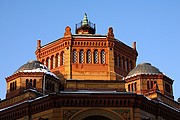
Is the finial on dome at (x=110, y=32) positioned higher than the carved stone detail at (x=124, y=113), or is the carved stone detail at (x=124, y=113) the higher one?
the finial on dome at (x=110, y=32)

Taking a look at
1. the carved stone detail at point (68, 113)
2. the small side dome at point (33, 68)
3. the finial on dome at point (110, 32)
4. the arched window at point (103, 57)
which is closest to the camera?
the carved stone detail at point (68, 113)

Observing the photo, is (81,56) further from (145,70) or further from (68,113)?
(68,113)

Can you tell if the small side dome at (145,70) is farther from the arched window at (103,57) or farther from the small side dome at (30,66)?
the small side dome at (30,66)

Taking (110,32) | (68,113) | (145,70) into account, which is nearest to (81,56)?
(110,32)

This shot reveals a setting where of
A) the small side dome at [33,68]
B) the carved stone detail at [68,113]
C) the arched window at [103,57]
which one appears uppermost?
the arched window at [103,57]

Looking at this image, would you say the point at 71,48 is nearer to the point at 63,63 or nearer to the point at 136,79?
the point at 63,63

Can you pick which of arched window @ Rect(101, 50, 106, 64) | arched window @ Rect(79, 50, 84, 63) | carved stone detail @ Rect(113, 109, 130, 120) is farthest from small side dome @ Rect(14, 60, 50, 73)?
carved stone detail @ Rect(113, 109, 130, 120)

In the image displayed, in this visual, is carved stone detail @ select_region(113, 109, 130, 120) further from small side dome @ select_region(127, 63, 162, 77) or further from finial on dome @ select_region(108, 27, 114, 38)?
finial on dome @ select_region(108, 27, 114, 38)

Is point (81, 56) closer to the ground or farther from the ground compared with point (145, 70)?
farther from the ground

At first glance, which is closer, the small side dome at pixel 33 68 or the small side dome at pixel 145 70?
the small side dome at pixel 33 68

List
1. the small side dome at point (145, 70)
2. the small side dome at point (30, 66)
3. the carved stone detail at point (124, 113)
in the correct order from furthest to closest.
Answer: the small side dome at point (145, 70)
the small side dome at point (30, 66)
the carved stone detail at point (124, 113)

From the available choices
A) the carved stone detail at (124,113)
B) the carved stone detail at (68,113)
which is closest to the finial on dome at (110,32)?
the carved stone detail at (124,113)

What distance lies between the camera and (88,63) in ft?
168

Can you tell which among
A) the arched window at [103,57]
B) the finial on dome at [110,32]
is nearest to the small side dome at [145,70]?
the arched window at [103,57]
